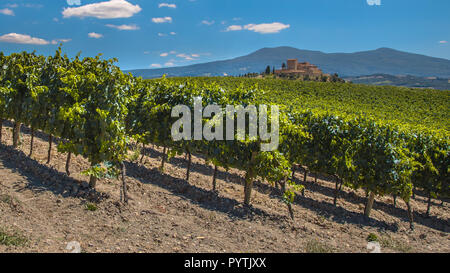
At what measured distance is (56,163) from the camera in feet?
35.0

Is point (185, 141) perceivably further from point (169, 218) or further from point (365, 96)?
point (365, 96)

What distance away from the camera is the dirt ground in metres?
6.79

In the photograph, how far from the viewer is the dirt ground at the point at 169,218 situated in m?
6.79

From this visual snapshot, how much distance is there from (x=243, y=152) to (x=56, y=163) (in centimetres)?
652

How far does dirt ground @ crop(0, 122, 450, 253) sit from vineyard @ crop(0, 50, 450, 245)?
1.76 ft

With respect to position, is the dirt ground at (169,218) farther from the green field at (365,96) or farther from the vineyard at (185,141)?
the green field at (365,96)

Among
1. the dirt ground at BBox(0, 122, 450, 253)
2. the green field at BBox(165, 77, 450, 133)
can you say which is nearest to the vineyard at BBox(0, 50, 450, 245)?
the dirt ground at BBox(0, 122, 450, 253)

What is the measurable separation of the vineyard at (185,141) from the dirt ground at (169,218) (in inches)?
21.1

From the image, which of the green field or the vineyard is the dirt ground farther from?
the green field

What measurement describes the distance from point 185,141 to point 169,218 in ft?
12.3

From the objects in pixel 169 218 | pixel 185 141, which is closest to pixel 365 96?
pixel 185 141

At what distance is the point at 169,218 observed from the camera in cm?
806

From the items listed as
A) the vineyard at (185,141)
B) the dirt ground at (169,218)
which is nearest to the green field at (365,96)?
the vineyard at (185,141)

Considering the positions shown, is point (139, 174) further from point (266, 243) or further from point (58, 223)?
point (266, 243)
